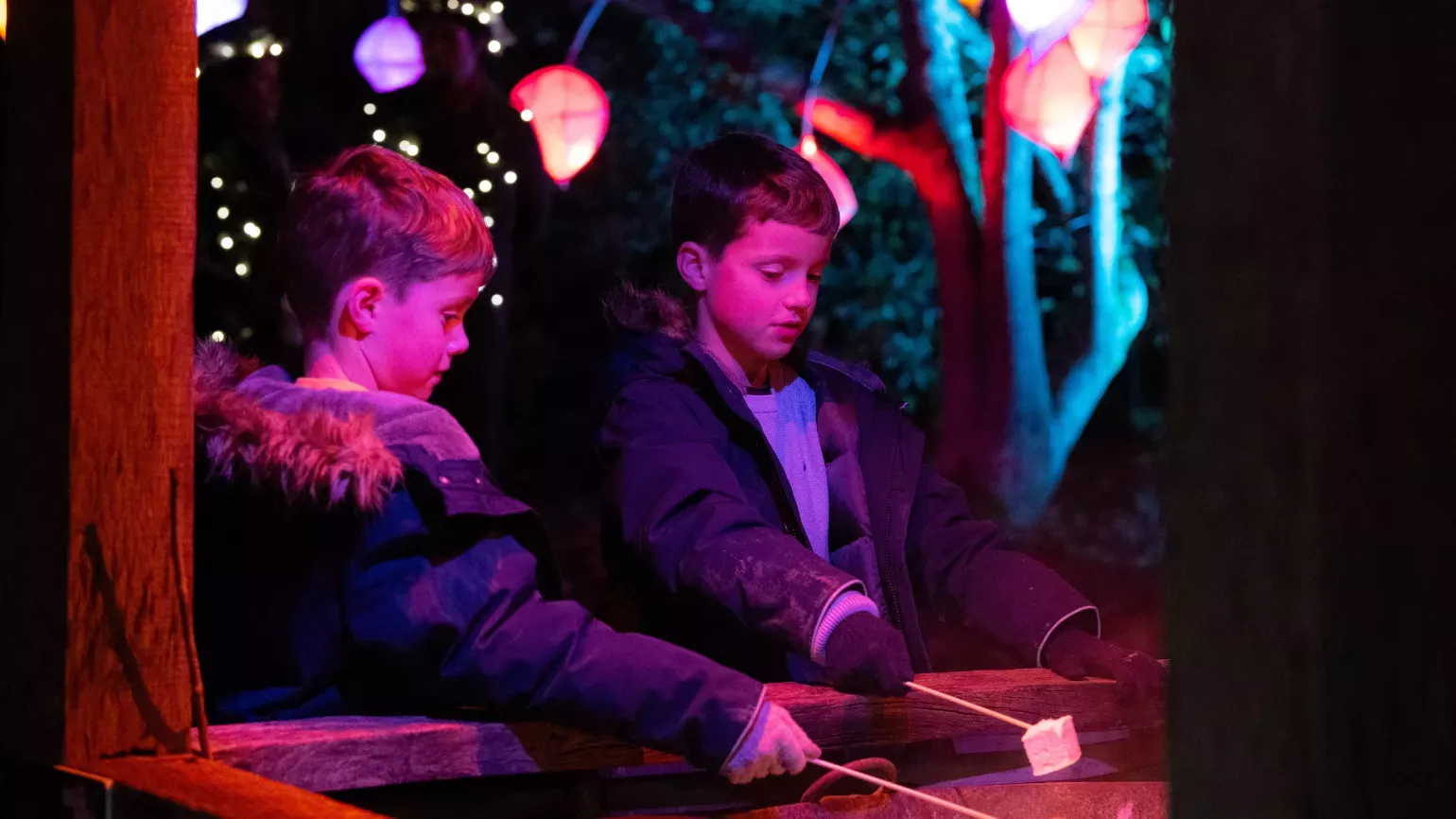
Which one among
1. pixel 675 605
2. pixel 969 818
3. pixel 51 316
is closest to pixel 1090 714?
pixel 969 818

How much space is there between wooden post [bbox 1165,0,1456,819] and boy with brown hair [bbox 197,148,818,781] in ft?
3.79

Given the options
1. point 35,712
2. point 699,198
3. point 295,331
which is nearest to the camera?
point 35,712

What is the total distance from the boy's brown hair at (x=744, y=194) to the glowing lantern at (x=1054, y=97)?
172 inches

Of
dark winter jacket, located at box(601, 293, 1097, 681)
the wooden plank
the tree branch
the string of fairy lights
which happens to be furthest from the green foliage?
the wooden plank

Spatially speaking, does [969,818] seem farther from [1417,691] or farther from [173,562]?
[1417,691]

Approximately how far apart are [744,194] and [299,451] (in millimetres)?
1014

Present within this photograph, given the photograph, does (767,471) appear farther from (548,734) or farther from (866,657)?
(548,734)

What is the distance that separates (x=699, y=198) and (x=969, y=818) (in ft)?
3.79

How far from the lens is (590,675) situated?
186 centimetres

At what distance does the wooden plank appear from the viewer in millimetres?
1495

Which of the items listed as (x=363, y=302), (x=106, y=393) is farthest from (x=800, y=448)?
(x=106, y=393)

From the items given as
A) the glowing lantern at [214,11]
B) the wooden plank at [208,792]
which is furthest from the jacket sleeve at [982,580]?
the glowing lantern at [214,11]

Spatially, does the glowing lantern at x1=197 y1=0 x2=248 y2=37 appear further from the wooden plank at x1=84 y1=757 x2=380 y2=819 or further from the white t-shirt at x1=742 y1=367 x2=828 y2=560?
the wooden plank at x1=84 y1=757 x2=380 y2=819

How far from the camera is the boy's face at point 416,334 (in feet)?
7.25
